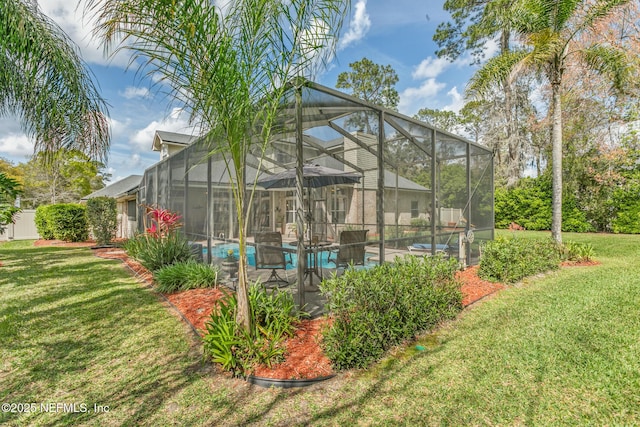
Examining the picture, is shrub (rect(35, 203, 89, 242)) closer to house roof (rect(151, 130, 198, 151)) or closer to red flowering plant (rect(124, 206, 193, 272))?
house roof (rect(151, 130, 198, 151))

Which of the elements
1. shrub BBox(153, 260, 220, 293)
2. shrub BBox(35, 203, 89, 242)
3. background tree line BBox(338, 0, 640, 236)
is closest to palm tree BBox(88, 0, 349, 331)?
shrub BBox(153, 260, 220, 293)

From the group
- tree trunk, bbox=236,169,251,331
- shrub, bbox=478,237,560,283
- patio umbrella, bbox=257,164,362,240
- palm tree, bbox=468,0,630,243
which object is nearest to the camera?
tree trunk, bbox=236,169,251,331

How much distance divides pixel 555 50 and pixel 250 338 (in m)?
10.1

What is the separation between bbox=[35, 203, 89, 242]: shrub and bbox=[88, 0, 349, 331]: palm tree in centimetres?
1385

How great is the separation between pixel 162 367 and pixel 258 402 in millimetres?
1205

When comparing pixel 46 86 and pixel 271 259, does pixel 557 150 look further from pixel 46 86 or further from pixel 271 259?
pixel 46 86

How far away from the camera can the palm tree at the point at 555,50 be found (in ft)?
25.3

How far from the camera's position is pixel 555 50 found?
26.0 ft

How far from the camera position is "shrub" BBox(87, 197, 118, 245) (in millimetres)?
12242

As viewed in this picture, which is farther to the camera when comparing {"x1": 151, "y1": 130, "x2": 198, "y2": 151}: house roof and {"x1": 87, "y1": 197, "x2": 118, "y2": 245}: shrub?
{"x1": 151, "y1": 130, "x2": 198, "y2": 151}: house roof

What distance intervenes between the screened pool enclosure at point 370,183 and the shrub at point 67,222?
25.7 ft

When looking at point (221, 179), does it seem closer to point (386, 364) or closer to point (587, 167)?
point (386, 364)

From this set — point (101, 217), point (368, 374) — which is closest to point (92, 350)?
point (368, 374)

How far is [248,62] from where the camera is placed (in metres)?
2.91
